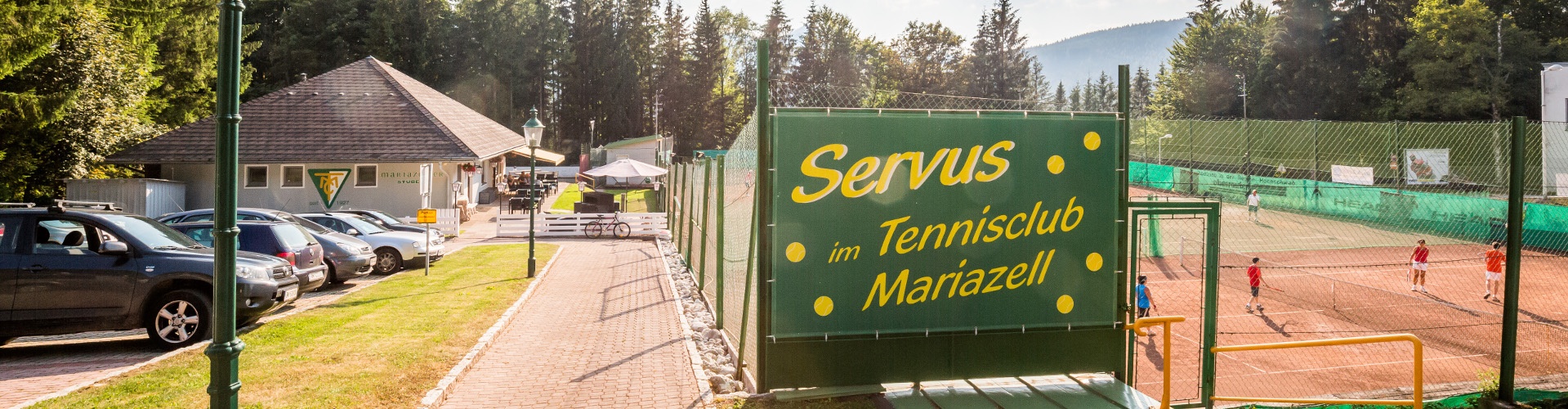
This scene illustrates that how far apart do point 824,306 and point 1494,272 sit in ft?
72.8

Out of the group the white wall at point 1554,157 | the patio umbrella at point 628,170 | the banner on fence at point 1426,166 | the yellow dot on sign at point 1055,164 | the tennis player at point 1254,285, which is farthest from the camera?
the patio umbrella at point 628,170

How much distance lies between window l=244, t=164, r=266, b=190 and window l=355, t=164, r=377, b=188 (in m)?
2.74

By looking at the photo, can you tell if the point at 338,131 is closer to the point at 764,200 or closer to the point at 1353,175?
the point at 764,200

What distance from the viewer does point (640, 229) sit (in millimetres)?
27469

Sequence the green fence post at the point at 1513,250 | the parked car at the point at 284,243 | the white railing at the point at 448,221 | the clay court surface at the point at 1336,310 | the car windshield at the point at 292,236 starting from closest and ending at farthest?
1. the green fence post at the point at 1513,250
2. the parked car at the point at 284,243
3. the car windshield at the point at 292,236
4. the clay court surface at the point at 1336,310
5. the white railing at the point at 448,221

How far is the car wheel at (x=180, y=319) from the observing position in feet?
29.5

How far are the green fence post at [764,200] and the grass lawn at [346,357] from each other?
291cm

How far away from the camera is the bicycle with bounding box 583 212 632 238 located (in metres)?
27.1

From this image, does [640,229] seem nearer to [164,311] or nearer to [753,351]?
[164,311]

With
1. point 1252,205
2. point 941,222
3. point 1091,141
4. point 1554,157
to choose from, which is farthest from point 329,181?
point 1554,157

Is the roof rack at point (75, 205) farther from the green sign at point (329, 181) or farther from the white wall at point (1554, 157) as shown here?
the green sign at point (329, 181)

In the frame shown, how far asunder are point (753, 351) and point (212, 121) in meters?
29.8

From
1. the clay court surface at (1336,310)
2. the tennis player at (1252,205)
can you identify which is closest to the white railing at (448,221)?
the clay court surface at (1336,310)

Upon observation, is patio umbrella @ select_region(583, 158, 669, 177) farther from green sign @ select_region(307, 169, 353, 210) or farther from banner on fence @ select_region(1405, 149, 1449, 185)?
banner on fence @ select_region(1405, 149, 1449, 185)
